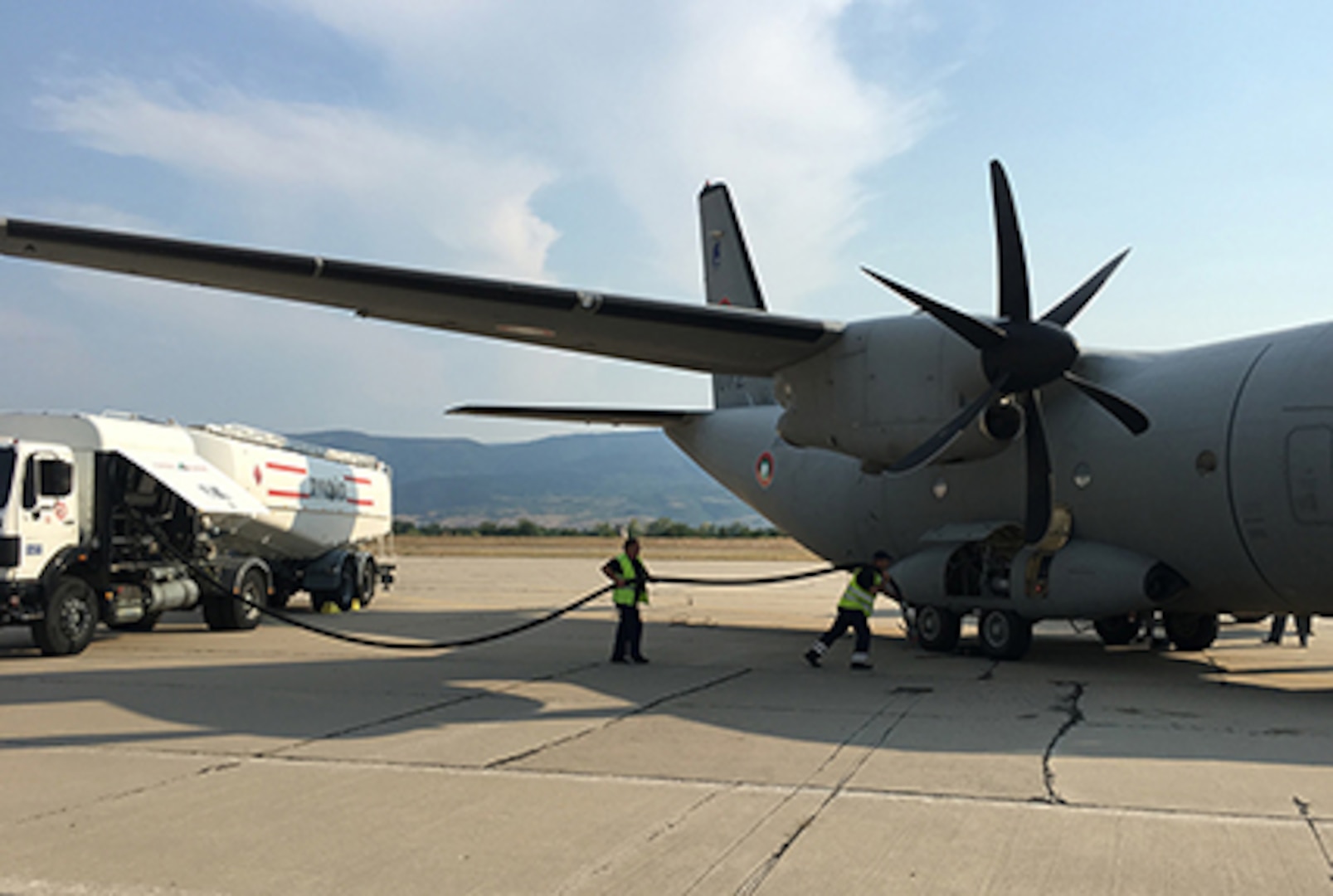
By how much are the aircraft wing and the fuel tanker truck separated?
397 cm

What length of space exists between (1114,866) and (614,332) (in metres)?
8.60

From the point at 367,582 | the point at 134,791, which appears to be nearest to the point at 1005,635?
the point at 134,791

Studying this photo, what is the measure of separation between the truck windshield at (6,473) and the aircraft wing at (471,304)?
427cm

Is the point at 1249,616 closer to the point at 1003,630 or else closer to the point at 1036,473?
the point at 1003,630

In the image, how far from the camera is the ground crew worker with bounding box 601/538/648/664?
44.2ft

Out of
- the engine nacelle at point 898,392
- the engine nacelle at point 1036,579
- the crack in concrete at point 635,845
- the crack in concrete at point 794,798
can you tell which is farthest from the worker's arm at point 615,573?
the crack in concrete at point 635,845

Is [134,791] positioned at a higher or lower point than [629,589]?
lower

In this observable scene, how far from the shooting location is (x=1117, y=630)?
15.9 metres

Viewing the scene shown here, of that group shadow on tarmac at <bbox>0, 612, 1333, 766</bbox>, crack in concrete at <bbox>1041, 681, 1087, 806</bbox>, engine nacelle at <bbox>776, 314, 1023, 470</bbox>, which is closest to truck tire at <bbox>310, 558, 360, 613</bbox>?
shadow on tarmac at <bbox>0, 612, 1333, 766</bbox>

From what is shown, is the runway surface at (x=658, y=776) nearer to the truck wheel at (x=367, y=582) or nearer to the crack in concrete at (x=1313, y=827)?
the crack in concrete at (x=1313, y=827)

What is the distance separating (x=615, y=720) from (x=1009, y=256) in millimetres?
6877

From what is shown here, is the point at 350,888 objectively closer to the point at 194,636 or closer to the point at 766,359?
the point at 766,359

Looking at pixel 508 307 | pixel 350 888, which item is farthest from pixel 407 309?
pixel 350 888

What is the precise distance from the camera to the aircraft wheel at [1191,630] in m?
14.9
